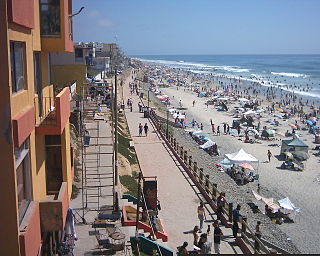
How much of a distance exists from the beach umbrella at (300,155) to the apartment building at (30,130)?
25.0 meters

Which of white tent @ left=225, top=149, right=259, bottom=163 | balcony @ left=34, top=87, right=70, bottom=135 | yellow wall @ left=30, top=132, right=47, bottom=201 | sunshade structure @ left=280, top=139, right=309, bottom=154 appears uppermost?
balcony @ left=34, top=87, right=70, bottom=135

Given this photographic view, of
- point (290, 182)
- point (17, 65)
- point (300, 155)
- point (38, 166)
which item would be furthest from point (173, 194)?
point (300, 155)

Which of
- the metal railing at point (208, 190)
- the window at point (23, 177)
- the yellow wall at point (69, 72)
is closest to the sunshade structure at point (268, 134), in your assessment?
the metal railing at point (208, 190)

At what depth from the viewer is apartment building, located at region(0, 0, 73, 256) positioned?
22.3 feet

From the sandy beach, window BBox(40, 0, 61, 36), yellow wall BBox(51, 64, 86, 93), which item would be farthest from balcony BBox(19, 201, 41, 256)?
yellow wall BBox(51, 64, 86, 93)

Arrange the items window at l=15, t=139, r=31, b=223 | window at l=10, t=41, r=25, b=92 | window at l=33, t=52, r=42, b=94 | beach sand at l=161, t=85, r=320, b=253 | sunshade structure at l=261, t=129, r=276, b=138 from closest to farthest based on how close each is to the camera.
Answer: window at l=10, t=41, r=25, b=92 → window at l=15, t=139, r=31, b=223 → window at l=33, t=52, r=42, b=94 → beach sand at l=161, t=85, r=320, b=253 → sunshade structure at l=261, t=129, r=276, b=138

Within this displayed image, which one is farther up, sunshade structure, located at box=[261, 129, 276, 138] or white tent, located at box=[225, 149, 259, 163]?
white tent, located at box=[225, 149, 259, 163]

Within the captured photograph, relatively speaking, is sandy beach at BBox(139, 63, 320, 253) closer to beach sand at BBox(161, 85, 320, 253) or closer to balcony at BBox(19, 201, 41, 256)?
beach sand at BBox(161, 85, 320, 253)

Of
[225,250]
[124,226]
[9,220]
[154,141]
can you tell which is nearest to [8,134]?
[9,220]

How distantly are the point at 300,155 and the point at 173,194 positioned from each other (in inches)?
667

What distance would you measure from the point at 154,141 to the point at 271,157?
9.44m

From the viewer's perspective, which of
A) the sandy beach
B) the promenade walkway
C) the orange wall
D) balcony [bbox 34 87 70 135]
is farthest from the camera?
the sandy beach

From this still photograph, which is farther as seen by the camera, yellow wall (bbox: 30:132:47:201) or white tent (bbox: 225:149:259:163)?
white tent (bbox: 225:149:259:163)

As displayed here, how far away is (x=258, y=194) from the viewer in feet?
75.9
